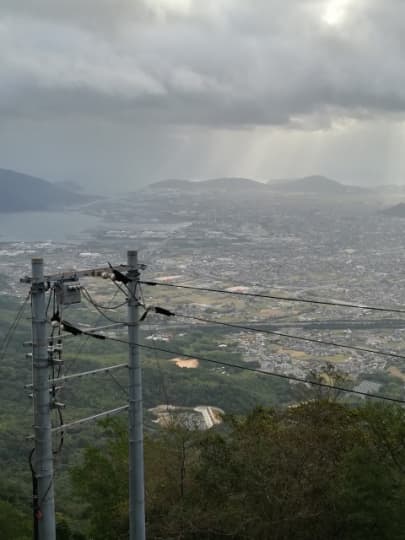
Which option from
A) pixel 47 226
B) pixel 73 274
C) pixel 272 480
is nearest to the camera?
pixel 73 274

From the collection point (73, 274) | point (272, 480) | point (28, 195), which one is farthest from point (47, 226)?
point (73, 274)

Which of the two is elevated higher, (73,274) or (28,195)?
(28,195)

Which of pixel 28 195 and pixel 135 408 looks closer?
pixel 135 408

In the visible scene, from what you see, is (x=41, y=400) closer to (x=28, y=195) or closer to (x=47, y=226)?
(x=47, y=226)

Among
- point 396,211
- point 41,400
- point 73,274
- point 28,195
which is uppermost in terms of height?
point 28,195

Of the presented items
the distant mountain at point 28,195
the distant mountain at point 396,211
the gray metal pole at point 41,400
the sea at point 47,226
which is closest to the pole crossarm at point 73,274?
the gray metal pole at point 41,400

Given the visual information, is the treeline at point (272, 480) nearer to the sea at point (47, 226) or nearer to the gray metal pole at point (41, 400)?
the gray metal pole at point (41, 400)

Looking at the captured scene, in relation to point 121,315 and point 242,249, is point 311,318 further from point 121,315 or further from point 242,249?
point 242,249
